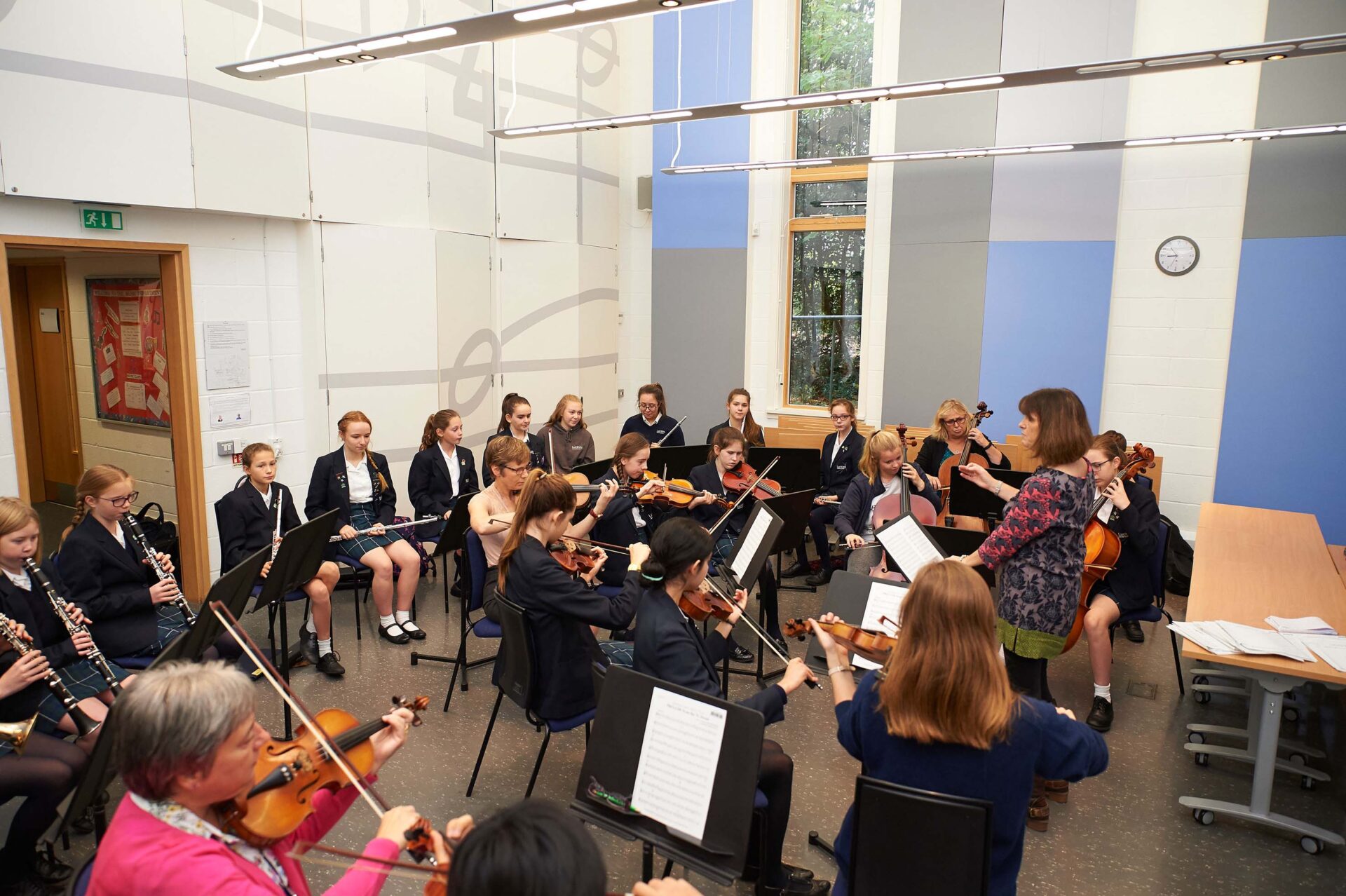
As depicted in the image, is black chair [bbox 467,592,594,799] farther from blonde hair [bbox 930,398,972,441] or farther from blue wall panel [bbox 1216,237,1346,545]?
blue wall panel [bbox 1216,237,1346,545]

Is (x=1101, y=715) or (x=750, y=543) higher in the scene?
(x=750, y=543)

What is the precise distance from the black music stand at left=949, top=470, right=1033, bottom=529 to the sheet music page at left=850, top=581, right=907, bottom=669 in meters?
2.07

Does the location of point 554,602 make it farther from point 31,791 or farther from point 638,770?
point 31,791

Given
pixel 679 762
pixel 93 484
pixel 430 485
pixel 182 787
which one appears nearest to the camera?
pixel 182 787

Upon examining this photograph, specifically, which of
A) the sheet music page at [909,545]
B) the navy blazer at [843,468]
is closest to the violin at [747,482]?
the navy blazer at [843,468]

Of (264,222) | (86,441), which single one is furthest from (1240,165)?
(86,441)

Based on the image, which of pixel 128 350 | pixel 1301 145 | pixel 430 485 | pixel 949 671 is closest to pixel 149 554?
pixel 430 485

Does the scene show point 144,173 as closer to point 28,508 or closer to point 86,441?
point 28,508

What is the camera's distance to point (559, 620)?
3033 mm

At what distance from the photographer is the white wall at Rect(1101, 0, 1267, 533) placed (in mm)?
5949

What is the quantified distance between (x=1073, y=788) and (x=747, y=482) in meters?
2.37

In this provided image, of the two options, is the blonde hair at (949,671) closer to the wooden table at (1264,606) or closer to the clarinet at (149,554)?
the wooden table at (1264,606)

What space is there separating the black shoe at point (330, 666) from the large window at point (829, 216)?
4725mm

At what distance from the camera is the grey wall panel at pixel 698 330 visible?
7.70 m
